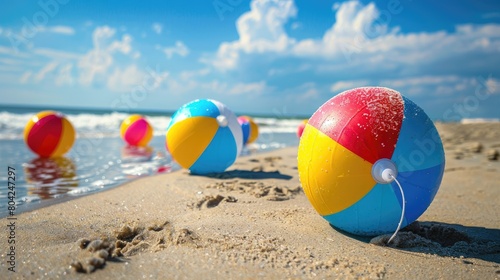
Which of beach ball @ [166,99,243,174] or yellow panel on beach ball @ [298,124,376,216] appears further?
beach ball @ [166,99,243,174]

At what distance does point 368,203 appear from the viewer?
3041 millimetres

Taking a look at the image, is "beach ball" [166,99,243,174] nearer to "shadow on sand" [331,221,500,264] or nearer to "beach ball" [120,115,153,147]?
"shadow on sand" [331,221,500,264]

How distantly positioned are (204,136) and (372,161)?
3.76 m

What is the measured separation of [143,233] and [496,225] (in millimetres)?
3894

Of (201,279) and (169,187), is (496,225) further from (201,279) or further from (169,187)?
(169,187)

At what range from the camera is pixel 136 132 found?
1245 centimetres

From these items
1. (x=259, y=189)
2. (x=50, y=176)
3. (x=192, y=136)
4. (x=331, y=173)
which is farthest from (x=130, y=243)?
(x=50, y=176)

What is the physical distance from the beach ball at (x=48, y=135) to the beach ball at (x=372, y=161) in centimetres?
795

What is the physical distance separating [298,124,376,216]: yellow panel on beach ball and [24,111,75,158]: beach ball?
25.9 feet

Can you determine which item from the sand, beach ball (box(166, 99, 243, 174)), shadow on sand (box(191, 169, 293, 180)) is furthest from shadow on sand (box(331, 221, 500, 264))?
beach ball (box(166, 99, 243, 174))

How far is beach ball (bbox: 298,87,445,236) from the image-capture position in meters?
2.96

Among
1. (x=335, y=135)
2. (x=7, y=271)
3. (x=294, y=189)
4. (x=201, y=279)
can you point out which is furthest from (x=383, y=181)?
(x=7, y=271)

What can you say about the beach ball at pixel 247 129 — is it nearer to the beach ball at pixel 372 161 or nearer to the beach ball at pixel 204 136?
the beach ball at pixel 204 136

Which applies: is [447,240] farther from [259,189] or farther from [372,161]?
[259,189]
